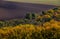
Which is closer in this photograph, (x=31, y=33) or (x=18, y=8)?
(x=31, y=33)

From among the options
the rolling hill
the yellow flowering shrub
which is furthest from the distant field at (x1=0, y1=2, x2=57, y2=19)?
the yellow flowering shrub

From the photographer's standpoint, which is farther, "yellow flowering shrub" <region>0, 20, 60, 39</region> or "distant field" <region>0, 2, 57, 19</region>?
"distant field" <region>0, 2, 57, 19</region>

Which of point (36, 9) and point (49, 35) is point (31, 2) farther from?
point (49, 35)

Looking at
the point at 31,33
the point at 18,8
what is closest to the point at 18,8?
the point at 18,8

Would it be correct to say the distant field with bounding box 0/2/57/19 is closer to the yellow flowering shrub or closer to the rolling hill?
the rolling hill

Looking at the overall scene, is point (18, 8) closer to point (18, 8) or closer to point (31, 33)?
point (18, 8)

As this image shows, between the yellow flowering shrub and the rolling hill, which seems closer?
the yellow flowering shrub

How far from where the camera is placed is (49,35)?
8.02 metres

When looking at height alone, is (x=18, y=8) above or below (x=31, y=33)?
below

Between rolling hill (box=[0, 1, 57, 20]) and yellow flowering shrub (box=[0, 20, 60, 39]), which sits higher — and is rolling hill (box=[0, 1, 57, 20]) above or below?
below

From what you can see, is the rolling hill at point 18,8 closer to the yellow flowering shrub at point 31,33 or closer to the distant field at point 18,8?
the distant field at point 18,8

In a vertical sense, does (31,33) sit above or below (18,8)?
above

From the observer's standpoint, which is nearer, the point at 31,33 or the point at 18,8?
the point at 31,33

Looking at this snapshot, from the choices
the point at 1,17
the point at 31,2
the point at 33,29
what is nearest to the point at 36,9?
the point at 31,2
